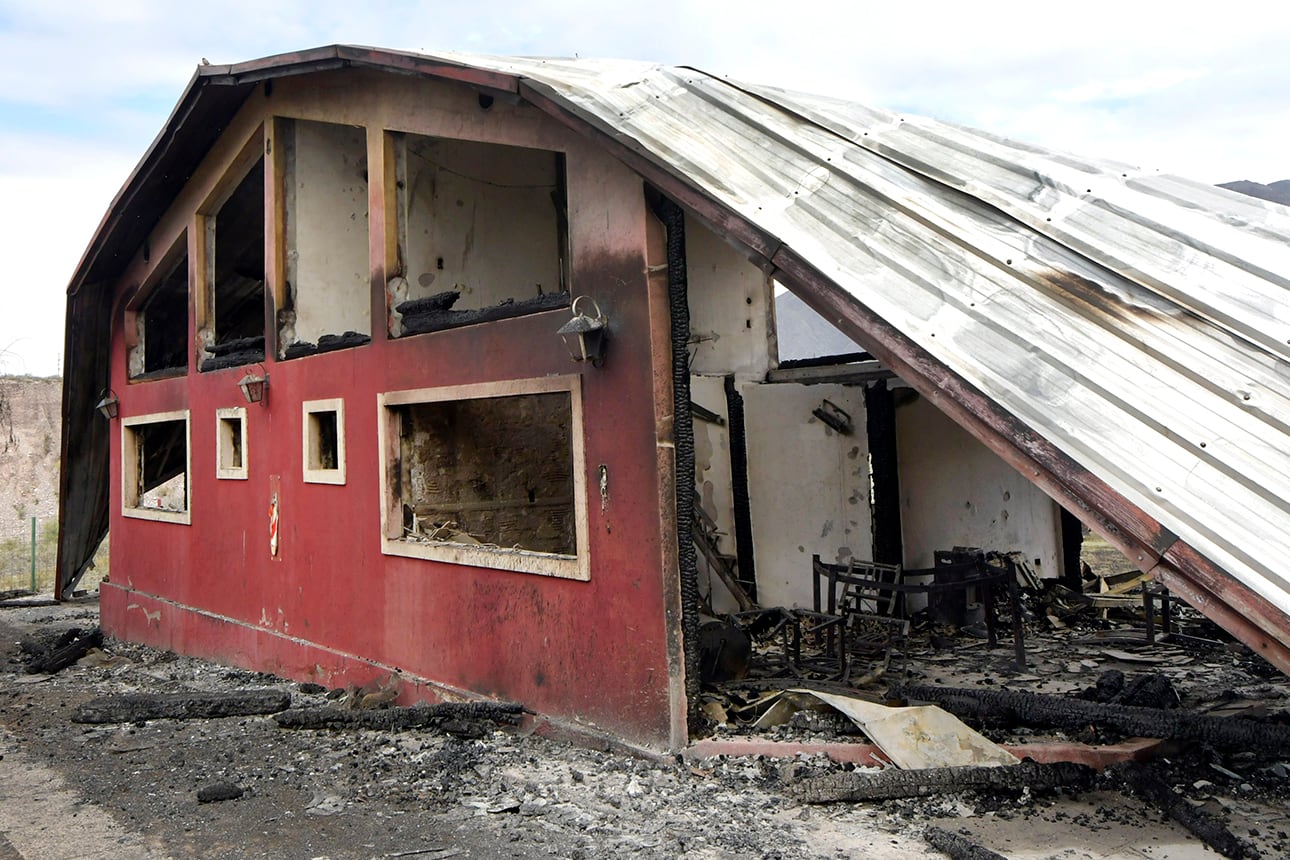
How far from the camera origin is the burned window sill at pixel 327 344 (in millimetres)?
9141

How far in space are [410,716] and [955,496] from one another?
6222mm

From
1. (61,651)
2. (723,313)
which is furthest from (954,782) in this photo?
(61,651)

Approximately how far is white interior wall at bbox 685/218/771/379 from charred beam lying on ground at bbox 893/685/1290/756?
19.1ft

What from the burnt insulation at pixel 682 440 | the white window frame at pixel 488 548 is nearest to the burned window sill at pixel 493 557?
the white window frame at pixel 488 548

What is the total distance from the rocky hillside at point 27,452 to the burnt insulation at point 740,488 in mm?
18419

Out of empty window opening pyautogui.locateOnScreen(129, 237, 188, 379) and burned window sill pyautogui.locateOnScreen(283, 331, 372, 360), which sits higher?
empty window opening pyautogui.locateOnScreen(129, 237, 188, 379)

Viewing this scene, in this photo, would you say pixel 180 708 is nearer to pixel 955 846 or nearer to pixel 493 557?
pixel 493 557

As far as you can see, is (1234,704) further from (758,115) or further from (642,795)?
(758,115)

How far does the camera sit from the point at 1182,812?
4953 millimetres

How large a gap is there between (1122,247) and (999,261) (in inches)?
28.7

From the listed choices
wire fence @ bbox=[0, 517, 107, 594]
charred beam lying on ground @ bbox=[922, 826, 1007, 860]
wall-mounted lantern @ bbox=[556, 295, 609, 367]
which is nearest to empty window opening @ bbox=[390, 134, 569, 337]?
wall-mounted lantern @ bbox=[556, 295, 609, 367]

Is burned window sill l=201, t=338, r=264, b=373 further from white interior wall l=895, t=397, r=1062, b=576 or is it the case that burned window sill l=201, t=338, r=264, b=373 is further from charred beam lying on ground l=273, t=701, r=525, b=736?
white interior wall l=895, t=397, r=1062, b=576

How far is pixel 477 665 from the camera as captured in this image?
777 centimetres

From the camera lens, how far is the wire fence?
754 inches
